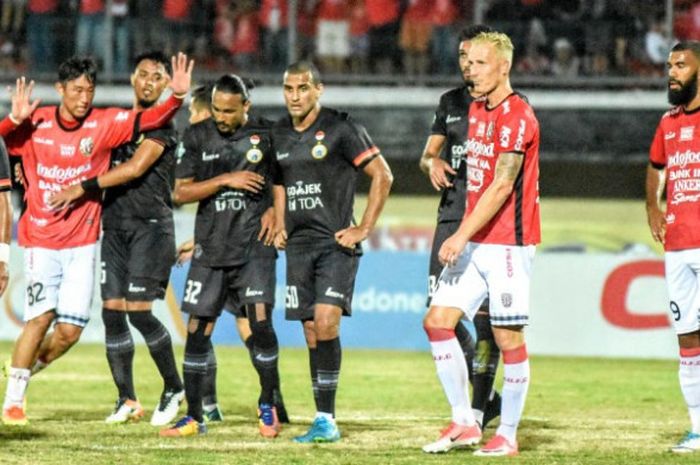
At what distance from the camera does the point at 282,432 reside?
9383mm

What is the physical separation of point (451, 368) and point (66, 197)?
3.09 meters

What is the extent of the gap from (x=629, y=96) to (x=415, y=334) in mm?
4811

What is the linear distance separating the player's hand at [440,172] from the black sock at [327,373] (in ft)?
3.97

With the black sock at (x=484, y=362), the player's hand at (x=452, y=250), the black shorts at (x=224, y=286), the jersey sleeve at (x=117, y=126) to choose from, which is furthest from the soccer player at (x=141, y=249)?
the player's hand at (x=452, y=250)

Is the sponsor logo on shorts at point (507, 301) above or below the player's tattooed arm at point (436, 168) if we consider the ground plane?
below

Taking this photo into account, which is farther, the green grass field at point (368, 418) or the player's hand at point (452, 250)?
the green grass field at point (368, 418)

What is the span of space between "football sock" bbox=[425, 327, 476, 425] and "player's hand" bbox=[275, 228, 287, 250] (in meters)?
1.49

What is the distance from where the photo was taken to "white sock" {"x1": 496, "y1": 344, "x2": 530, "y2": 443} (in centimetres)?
815

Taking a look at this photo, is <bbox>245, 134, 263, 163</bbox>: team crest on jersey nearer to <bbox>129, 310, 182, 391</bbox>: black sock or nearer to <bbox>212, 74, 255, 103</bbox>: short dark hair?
<bbox>212, 74, 255, 103</bbox>: short dark hair

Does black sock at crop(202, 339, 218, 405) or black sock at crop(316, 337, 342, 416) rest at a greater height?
black sock at crop(316, 337, 342, 416)

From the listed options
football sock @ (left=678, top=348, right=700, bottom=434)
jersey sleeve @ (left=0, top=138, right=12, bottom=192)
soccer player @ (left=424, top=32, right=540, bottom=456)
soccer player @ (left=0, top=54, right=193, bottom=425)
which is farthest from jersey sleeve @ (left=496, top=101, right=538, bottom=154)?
jersey sleeve @ (left=0, top=138, right=12, bottom=192)

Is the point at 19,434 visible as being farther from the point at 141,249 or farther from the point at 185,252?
the point at 185,252

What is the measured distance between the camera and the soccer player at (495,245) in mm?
8047

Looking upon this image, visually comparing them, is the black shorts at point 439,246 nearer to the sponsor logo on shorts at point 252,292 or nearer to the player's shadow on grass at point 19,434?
the sponsor logo on shorts at point 252,292
